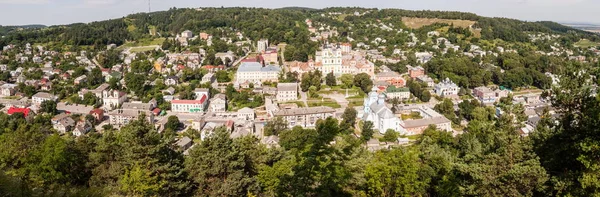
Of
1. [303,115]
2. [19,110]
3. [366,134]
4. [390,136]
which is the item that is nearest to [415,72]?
[303,115]

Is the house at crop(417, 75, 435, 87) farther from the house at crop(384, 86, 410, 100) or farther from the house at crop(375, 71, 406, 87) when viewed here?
the house at crop(384, 86, 410, 100)

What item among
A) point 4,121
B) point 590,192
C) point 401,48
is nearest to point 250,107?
point 4,121

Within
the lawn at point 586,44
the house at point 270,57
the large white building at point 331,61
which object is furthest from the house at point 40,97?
the lawn at point 586,44

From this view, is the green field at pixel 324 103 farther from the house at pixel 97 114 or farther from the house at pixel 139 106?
the house at pixel 97 114

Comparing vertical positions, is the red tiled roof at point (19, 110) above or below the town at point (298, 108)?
below

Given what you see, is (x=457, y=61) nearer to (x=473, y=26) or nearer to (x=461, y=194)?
(x=473, y=26)

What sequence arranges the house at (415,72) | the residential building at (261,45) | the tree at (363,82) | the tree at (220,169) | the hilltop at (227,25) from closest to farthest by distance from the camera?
1. the tree at (220,169)
2. the tree at (363,82)
3. the house at (415,72)
4. the residential building at (261,45)
5. the hilltop at (227,25)
